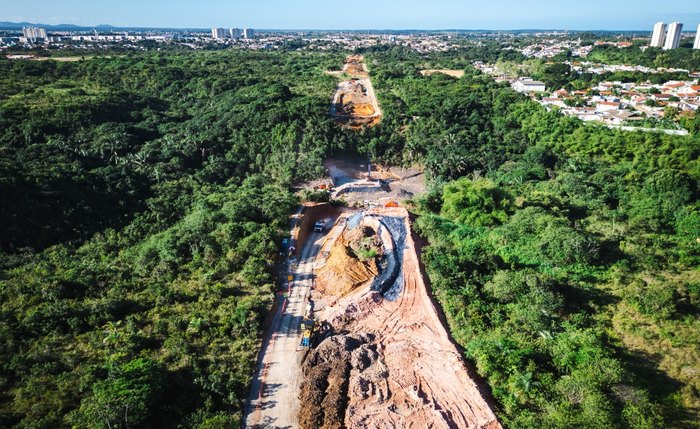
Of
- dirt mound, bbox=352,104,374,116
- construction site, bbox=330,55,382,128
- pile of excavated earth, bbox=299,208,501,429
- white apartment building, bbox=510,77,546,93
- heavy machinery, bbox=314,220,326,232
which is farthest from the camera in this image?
white apartment building, bbox=510,77,546,93

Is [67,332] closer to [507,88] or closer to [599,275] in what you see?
[599,275]

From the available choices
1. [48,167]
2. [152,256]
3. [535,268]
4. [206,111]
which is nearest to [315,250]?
[152,256]

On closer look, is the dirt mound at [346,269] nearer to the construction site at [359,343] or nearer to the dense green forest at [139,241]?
the construction site at [359,343]

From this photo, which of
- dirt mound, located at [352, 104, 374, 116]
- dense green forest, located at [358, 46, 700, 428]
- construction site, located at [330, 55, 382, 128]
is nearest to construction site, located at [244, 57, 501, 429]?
dense green forest, located at [358, 46, 700, 428]

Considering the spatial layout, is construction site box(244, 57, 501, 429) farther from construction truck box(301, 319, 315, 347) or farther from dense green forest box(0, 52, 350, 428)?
dense green forest box(0, 52, 350, 428)

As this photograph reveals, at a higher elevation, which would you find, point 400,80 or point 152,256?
point 400,80
